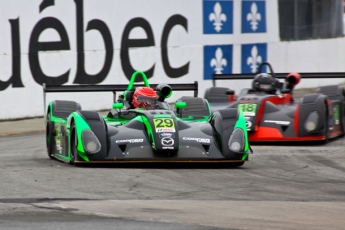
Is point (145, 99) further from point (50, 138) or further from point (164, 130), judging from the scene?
point (164, 130)

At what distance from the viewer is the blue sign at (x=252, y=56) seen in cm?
2358

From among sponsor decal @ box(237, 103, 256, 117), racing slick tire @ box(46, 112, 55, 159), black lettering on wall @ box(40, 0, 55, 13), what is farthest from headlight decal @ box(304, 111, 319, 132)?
black lettering on wall @ box(40, 0, 55, 13)

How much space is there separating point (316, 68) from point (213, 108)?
39.2ft

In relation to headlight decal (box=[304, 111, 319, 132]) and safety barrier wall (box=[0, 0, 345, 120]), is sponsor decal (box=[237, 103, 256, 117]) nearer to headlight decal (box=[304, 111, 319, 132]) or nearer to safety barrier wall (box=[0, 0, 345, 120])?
headlight decal (box=[304, 111, 319, 132])

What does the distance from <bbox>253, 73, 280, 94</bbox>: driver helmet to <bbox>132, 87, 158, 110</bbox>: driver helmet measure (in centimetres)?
429

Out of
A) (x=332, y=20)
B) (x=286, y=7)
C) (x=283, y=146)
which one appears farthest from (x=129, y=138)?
(x=332, y=20)

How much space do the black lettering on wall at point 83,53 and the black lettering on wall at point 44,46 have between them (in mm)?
365

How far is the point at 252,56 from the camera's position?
78.2 ft

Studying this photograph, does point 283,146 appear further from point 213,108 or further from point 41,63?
point 41,63

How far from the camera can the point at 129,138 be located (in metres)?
10.6

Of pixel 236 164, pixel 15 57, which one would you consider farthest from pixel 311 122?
pixel 15 57

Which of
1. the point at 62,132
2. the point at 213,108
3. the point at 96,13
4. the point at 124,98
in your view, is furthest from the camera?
the point at 96,13

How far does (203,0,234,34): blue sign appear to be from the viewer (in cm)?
2220

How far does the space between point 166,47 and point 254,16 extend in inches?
146
